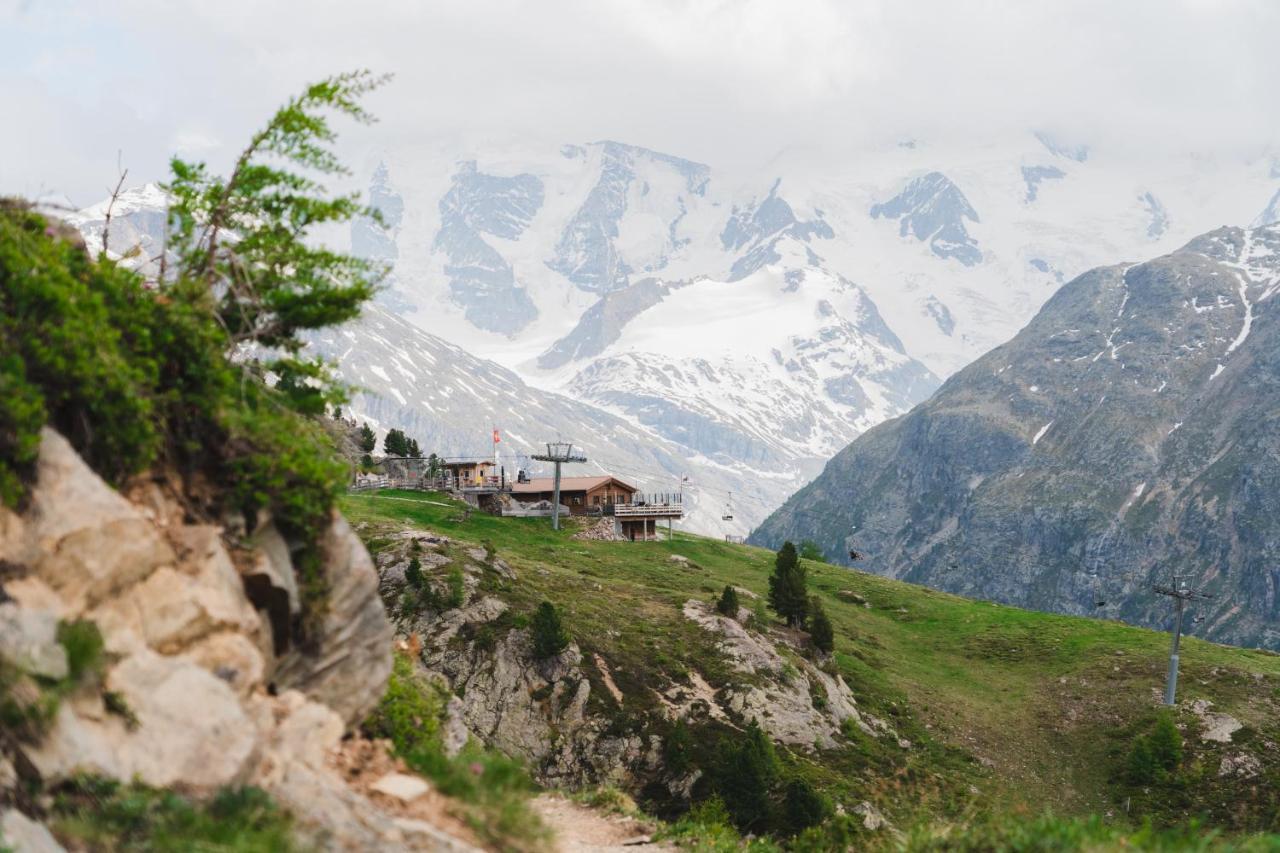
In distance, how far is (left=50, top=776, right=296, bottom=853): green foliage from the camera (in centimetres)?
1078

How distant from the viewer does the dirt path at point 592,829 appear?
83.6 feet

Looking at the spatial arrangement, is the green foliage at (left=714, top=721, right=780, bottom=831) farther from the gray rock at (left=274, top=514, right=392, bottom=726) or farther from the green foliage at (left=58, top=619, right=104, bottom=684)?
the green foliage at (left=58, top=619, right=104, bottom=684)

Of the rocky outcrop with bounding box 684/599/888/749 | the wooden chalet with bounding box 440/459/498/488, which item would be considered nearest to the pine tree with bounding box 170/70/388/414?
the rocky outcrop with bounding box 684/599/888/749

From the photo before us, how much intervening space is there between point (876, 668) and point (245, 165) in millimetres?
63867

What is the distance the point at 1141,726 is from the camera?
6525 cm

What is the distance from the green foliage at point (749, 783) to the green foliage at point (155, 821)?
32.7 metres

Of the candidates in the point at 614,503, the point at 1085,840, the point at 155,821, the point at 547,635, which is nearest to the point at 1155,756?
the point at 547,635

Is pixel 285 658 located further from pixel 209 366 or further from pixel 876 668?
pixel 876 668

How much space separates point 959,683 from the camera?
2931 inches

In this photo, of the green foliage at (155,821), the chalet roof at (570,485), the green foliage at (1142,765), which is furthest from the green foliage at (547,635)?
the chalet roof at (570,485)

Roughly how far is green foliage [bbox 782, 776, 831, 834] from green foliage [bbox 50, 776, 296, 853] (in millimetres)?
33226

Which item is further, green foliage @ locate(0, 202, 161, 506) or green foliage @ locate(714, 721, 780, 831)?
green foliage @ locate(714, 721, 780, 831)

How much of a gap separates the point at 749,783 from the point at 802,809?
2455 mm

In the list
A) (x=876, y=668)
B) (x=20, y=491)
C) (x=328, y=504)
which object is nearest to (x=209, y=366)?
(x=328, y=504)
